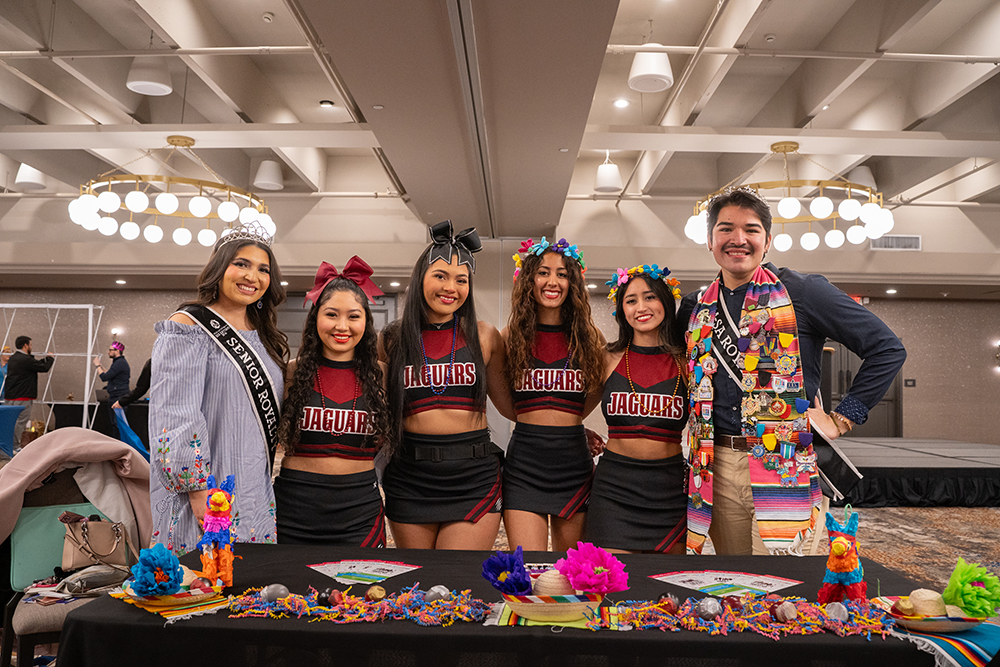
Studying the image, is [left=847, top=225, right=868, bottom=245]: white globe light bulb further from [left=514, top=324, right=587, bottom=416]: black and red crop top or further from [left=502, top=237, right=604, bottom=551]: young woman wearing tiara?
[left=514, top=324, right=587, bottom=416]: black and red crop top

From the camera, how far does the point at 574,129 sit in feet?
16.1

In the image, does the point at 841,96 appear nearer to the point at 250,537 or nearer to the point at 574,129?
the point at 574,129

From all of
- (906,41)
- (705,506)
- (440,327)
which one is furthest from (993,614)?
(906,41)

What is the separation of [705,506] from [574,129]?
3.42 m

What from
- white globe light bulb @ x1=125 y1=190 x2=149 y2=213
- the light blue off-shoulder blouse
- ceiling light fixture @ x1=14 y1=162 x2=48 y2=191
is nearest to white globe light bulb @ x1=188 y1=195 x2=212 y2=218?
white globe light bulb @ x1=125 y1=190 x2=149 y2=213

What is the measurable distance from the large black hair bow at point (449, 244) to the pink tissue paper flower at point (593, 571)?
54.2 inches

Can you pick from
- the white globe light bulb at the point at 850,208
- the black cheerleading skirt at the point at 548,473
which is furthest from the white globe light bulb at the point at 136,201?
the white globe light bulb at the point at 850,208

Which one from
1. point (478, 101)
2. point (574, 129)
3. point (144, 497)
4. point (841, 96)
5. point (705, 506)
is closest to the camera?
point (705, 506)

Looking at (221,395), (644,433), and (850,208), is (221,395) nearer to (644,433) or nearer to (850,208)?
(644,433)

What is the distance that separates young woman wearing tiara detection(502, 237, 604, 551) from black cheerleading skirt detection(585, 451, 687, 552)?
17 centimetres

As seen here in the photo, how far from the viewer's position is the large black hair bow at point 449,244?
2.47 meters

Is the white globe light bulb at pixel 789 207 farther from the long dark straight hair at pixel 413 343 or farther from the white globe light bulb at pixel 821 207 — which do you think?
the long dark straight hair at pixel 413 343

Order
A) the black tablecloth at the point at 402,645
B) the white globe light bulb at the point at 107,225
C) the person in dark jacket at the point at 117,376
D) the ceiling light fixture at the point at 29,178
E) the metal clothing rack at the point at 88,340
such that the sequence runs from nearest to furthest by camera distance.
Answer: the black tablecloth at the point at 402,645, the white globe light bulb at the point at 107,225, the metal clothing rack at the point at 88,340, the ceiling light fixture at the point at 29,178, the person in dark jacket at the point at 117,376

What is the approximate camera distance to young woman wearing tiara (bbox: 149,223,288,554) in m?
1.98
